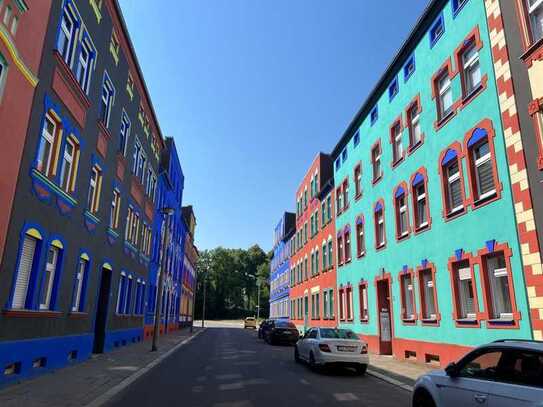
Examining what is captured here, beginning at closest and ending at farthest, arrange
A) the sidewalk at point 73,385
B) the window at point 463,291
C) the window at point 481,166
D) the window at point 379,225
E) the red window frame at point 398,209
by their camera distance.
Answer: the sidewalk at point 73,385 < the window at point 481,166 < the window at point 463,291 < the red window frame at point 398,209 < the window at point 379,225

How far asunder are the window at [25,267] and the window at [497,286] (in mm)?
12386

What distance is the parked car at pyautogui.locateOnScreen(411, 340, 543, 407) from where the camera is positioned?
451cm

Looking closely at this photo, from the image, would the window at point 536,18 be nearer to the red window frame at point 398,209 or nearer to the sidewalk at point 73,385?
the red window frame at point 398,209

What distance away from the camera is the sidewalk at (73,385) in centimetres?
829

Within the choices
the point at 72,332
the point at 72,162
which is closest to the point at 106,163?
the point at 72,162

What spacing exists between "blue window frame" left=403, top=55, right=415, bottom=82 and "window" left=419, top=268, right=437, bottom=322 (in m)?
8.61

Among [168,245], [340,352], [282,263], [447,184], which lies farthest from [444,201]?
[282,263]

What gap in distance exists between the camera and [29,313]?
10789 mm

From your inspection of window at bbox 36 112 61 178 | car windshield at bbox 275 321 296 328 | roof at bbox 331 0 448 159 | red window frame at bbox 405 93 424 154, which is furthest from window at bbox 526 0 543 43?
car windshield at bbox 275 321 296 328

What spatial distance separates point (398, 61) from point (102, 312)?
685 inches

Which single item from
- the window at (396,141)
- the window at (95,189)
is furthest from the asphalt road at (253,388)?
the window at (396,141)

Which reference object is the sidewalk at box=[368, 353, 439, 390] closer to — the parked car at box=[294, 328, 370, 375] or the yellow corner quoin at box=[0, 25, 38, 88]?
the parked car at box=[294, 328, 370, 375]

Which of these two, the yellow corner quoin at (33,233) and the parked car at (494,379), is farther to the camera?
the yellow corner quoin at (33,233)

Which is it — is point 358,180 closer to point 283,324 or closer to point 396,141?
point 396,141
